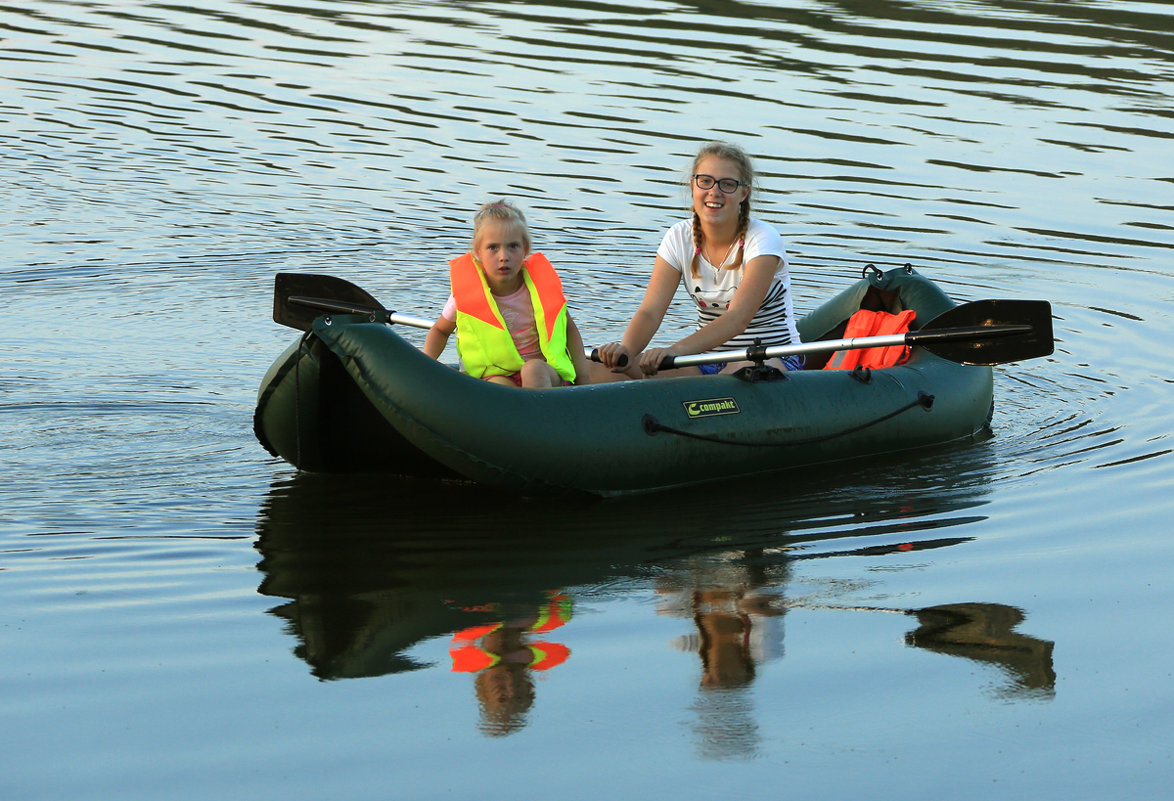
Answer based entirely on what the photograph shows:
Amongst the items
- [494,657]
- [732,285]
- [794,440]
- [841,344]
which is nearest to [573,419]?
[794,440]

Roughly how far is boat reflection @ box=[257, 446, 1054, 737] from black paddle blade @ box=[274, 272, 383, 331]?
2.87ft

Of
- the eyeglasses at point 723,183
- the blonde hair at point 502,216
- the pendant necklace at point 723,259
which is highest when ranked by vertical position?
the eyeglasses at point 723,183

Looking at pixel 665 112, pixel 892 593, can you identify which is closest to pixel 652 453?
pixel 892 593

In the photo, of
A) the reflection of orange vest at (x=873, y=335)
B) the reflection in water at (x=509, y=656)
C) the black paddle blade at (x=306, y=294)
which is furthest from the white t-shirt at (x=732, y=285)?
the reflection in water at (x=509, y=656)

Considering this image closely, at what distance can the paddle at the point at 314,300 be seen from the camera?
6.10 m

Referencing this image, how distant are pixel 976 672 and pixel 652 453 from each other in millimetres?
1801

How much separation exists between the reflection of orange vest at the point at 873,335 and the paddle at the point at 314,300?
3.67ft

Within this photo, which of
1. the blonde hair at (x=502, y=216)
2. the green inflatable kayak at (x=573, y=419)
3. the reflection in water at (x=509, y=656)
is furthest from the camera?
the blonde hair at (x=502, y=216)

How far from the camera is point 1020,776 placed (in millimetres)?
3246

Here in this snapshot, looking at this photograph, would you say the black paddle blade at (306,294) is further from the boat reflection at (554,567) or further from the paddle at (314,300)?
the boat reflection at (554,567)

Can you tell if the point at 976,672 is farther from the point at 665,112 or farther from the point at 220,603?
the point at 665,112

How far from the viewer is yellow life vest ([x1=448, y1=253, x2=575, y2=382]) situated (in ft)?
18.0

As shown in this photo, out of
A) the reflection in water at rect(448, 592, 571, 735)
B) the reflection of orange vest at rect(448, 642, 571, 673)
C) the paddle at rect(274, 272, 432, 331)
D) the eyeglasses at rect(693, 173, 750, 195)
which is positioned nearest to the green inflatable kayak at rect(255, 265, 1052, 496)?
the paddle at rect(274, 272, 432, 331)

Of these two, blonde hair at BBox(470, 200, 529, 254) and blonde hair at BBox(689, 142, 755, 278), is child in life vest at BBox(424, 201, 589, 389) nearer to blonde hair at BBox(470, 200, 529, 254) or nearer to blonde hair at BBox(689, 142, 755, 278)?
blonde hair at BBox(470, 200, 529, 254)
